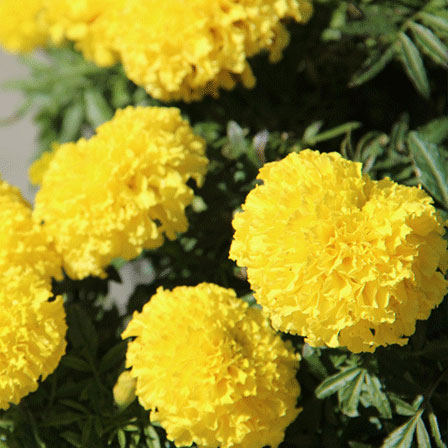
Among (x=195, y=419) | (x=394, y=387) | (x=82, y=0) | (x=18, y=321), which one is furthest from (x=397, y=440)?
(x=82, y=0)

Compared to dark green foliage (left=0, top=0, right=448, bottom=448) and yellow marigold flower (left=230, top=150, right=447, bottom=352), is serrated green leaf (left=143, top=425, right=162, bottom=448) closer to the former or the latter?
dark green foliage (left=0, top=0, right=448, bottom=448)

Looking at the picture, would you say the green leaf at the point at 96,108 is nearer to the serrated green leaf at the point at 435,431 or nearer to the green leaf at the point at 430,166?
the green leaf at the point at 430,166

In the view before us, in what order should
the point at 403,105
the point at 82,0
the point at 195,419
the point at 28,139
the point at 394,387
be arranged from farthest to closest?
the point at 28,139 < the point at 403,105 < the point at 82,0 < the point at 394,387 < the point at 195,419

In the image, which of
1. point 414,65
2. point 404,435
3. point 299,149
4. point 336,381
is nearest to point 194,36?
point 299,149

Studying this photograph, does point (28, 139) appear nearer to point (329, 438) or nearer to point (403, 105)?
point (403, 105)

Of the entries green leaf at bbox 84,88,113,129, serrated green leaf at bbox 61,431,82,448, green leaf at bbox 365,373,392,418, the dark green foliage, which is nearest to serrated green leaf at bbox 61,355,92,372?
the dark green foliage

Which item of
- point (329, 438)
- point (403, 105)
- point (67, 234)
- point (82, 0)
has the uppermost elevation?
point (82, 0)
